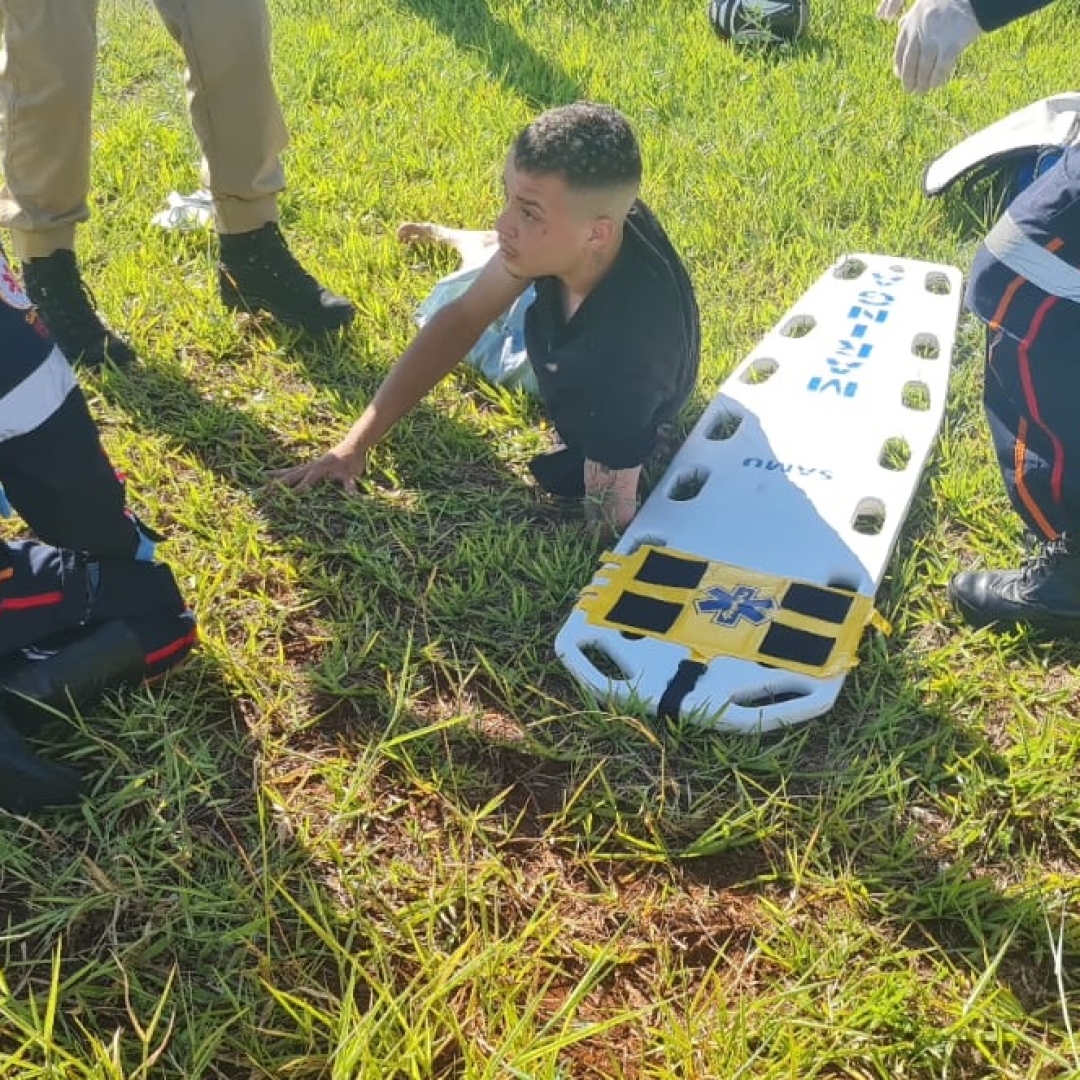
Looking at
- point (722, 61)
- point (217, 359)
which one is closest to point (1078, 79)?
point (722, 61)

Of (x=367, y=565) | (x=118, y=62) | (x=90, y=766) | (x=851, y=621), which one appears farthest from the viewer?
(x=118, y=62)

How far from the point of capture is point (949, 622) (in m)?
2.10

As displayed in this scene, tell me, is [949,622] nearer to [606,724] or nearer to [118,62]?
[606,724]

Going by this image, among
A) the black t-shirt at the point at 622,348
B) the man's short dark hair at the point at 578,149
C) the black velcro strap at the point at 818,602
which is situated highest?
the man's short dark hair at the point at 578,149

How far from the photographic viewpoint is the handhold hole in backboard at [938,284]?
297cm

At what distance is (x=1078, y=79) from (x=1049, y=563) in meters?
2.93

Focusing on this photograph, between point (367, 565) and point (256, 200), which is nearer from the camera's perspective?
point (367, 565)

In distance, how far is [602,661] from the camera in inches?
79.9

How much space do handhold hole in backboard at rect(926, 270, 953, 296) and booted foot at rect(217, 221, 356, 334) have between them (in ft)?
4.69

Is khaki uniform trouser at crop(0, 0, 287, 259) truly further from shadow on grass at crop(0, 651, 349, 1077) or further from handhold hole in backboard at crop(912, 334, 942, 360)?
handhold hole in backboard at crop(912, 334, 942, 360)

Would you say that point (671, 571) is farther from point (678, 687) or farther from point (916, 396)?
point (916, 396)

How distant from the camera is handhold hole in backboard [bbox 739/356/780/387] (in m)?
2.68

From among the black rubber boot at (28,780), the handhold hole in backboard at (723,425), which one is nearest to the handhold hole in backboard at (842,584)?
the handhold hole in backboard at (723,425)

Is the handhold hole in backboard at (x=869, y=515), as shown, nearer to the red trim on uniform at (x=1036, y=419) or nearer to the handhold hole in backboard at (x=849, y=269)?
the red trim on uniform at (x=1036, y=419)
